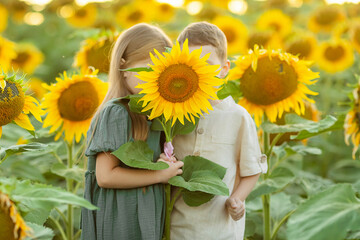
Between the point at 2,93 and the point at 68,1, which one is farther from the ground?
the point at 68,1

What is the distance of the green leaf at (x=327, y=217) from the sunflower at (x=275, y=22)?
2730 millimetres

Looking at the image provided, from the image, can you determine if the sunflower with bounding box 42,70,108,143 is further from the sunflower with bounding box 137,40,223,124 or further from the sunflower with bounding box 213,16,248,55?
the sunflower with bounding box 213,16,248,55

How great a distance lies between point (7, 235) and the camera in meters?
1.04

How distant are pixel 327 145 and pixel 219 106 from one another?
177 cm

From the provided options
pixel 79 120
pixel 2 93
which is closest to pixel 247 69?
pixel 79 120

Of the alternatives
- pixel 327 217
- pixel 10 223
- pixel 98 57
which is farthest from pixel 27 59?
pixel 327 217

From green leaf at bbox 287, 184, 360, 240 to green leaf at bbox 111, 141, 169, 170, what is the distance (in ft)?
1.23

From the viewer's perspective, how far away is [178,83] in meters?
1.29

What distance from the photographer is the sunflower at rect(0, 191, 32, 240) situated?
100 centimetres

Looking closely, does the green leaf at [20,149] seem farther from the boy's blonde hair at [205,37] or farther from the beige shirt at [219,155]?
the boy's blonde hair at [205,37]

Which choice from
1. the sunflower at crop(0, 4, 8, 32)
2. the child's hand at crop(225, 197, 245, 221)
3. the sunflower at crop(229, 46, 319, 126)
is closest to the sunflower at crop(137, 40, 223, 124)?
the child's hand at crop(225, 197, 245, 221)

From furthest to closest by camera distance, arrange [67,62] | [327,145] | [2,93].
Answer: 1. [67,62]
2. [327,145]
3. [2,93]

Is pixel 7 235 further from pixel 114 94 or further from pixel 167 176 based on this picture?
pixel 114 94

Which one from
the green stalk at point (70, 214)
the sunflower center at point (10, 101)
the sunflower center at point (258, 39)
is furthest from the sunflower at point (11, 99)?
the sunflower center at point (258, 39)
